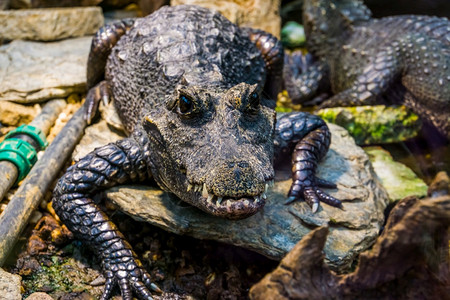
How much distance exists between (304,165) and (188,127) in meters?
1.16

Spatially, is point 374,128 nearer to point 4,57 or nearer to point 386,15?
point 386,15

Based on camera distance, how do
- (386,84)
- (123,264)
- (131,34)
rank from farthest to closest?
(386,84) → (131,34) → (123,264)

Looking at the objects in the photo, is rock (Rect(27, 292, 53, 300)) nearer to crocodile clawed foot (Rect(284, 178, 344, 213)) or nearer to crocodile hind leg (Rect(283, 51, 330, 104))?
crocodile clawed foot (Rect(284, 178, 344, 213))

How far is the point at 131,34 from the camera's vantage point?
4.57 m

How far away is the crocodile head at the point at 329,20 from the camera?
6391mm

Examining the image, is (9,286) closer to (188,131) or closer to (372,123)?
(188,131)

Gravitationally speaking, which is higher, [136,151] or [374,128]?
[136,151]

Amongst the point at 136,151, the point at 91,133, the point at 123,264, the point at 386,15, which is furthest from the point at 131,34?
the point at 386,15

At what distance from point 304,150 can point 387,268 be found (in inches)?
66.0

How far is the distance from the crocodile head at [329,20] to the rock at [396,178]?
7.52ft

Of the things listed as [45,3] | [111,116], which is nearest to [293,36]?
[45,3]

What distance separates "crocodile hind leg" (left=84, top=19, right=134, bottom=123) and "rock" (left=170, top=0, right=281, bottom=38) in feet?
5.07

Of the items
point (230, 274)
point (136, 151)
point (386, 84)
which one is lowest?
point (230, 274)

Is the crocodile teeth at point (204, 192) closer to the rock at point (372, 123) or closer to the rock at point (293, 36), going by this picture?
the rock at point (372, 123)
